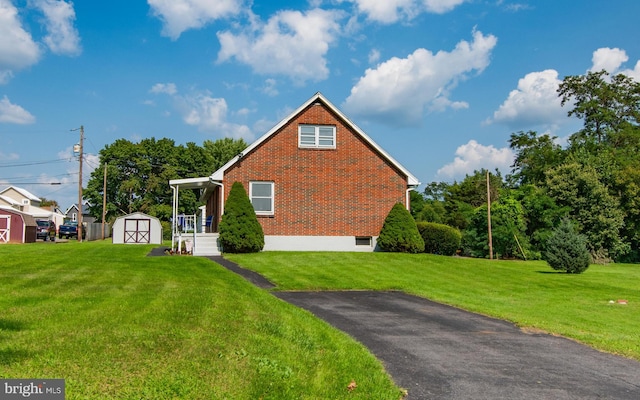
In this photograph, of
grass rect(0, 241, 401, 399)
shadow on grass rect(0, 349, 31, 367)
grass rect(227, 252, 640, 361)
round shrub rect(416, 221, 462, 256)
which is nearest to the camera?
grass rect(0, 241, 401, 399)

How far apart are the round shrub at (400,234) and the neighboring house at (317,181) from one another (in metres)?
0.73

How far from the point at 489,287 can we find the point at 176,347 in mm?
13347

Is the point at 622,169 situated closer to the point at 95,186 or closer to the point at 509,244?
the point at 509,244

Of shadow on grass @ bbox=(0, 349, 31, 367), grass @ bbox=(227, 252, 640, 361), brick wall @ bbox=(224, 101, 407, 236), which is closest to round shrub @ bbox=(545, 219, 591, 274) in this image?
grass @ bbox=(227, 252, 640, 361)

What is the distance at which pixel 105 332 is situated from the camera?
6.18m

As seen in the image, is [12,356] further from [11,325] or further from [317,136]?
[317,136]

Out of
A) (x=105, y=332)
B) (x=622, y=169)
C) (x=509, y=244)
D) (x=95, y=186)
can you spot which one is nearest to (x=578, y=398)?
(x=105, y=332)

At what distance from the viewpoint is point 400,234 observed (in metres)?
24.8

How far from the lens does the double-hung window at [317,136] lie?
25672 millimetres

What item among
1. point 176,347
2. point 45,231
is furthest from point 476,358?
point 45,231

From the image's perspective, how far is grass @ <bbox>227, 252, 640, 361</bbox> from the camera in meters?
10.0

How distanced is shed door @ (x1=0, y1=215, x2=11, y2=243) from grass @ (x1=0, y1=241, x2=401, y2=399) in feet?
132

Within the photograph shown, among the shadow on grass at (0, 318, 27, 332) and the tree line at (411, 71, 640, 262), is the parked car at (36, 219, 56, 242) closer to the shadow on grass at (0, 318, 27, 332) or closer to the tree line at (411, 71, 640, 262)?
the tree line at (411, 71, 640, 262)

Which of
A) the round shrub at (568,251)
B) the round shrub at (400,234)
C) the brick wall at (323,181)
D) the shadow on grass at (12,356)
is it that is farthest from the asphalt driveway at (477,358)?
the brick wall at (323,181)
